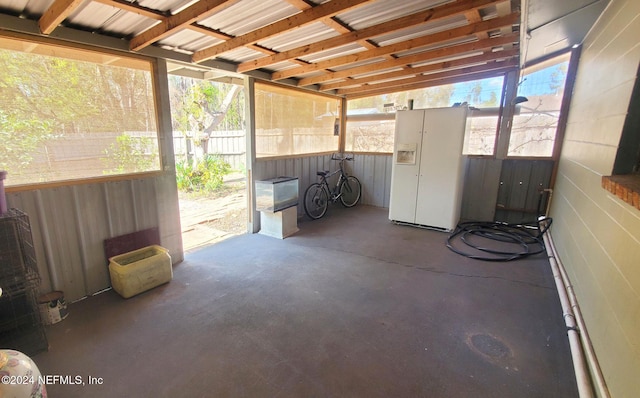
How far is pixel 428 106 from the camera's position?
5.40m

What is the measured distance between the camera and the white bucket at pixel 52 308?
89.0 inches

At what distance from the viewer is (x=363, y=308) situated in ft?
8.25

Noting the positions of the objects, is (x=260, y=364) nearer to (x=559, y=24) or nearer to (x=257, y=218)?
(x=257, y=218)

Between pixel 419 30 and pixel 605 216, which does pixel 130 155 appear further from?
pixel 605 216

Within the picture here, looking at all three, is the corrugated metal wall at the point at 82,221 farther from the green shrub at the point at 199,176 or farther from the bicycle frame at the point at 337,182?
the green shrub at the point at 199,176

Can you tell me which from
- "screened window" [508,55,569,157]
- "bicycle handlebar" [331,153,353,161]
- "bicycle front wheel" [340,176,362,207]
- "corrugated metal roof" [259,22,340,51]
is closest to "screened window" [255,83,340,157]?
"bicycle handlebar" [331,153,353,161]

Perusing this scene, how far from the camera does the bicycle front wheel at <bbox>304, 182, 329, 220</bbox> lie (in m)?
5.38

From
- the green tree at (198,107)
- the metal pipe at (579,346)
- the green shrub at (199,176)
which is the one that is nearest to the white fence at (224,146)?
the green tree at (198,107)

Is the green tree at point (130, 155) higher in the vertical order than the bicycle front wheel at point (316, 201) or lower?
higher

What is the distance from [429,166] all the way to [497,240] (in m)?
1.50

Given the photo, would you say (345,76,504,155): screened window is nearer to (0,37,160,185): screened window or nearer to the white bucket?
(0,37,160,185): screened window

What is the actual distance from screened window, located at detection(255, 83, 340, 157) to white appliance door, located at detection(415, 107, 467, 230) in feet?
7.18

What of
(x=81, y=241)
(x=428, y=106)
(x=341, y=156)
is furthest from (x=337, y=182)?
(x=81, y=241)

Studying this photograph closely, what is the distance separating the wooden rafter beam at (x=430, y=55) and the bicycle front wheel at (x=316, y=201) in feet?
6.50
